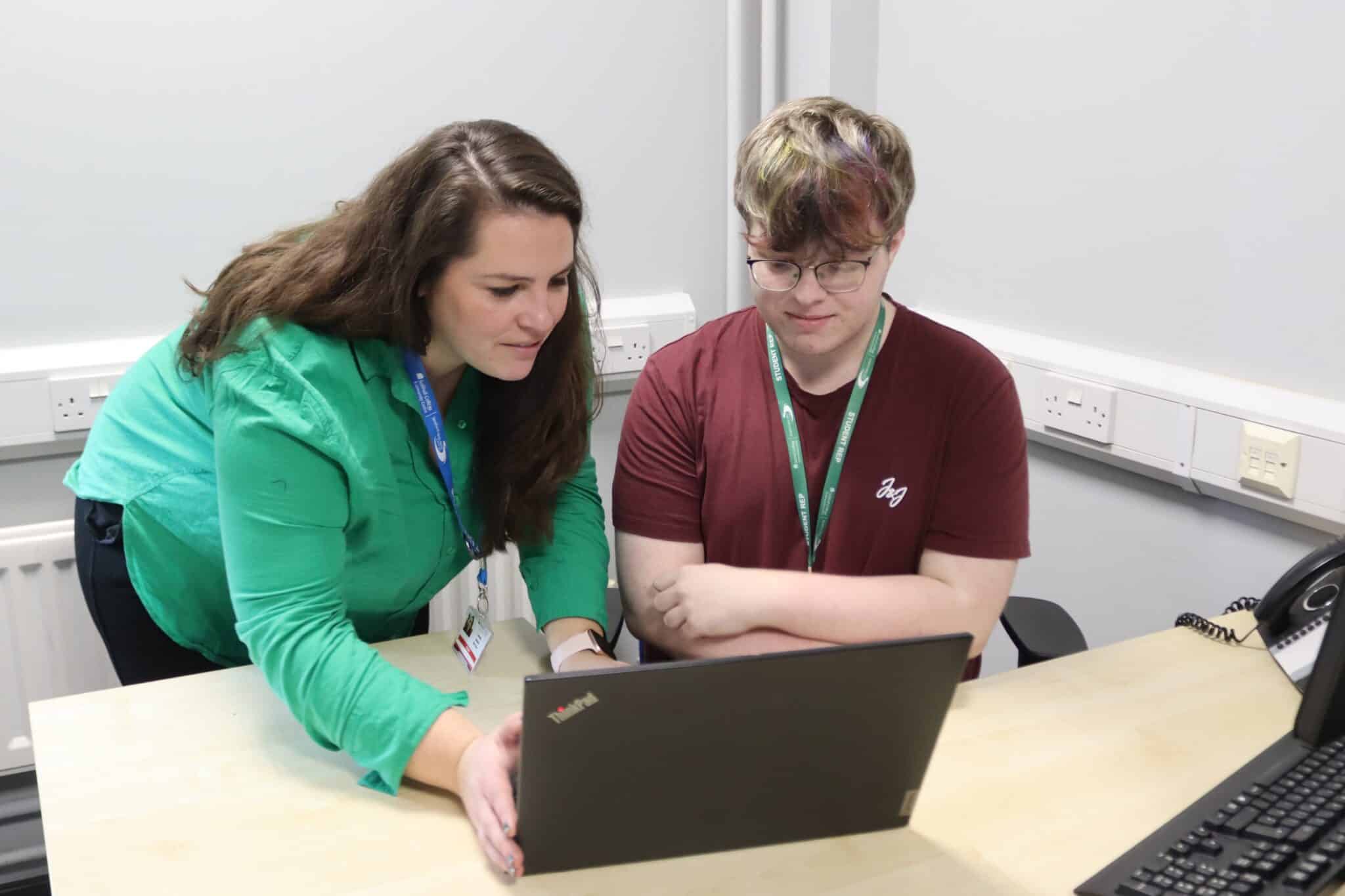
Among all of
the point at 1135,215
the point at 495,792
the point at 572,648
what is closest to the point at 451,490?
the point at 572,648

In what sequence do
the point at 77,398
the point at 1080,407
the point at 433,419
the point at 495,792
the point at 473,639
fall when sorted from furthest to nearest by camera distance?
1. the point at 77,398
2. the point at 1080,407
3. the point at 473,639
4. the point at 433,419
5. the point at 495,792

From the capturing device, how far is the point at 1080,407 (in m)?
2.08

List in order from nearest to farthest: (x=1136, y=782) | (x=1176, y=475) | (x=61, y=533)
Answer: (x=1136, y=782)
(x=1176, y=475)
(x=61, y=533)

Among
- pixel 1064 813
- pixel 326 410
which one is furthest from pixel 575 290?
pixel 1064 813

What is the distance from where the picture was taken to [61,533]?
2.17 meters

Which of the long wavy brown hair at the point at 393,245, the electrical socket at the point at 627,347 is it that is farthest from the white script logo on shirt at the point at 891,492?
the electrical socket at the point at 627,347

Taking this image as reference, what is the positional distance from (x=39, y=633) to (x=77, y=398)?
0.45 metres

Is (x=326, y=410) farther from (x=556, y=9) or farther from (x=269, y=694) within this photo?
(x=556, y=9)

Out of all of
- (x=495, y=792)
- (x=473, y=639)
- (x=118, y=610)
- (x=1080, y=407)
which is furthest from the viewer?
(x=1080, y=407)

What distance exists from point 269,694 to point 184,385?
414 mm

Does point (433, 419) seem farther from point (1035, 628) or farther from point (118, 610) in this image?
point (1035, 628)

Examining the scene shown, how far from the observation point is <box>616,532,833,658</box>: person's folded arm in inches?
56.7

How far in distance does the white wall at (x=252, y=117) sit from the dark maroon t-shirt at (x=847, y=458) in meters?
1.07

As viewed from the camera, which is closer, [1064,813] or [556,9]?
[1064,813]
